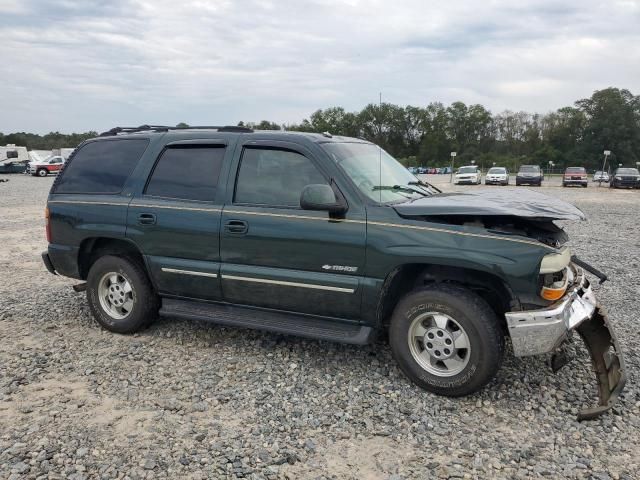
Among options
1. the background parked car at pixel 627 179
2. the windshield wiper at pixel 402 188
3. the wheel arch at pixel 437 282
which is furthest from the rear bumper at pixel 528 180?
the wheel arch at pixel 437 282

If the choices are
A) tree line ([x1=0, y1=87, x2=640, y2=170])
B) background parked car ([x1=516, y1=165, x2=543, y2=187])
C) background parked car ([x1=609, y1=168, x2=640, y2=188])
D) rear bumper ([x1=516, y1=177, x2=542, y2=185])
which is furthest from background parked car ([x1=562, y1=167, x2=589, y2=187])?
tree line ([x1=0, y1=87, x2=640, y2=170])

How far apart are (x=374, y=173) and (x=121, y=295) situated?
269cm

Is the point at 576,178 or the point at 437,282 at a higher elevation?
the point at 437,282

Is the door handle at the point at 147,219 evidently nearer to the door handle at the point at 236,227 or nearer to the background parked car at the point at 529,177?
the door handle at the point at 236,227

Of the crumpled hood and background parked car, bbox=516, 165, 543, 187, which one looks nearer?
the crumpled hood

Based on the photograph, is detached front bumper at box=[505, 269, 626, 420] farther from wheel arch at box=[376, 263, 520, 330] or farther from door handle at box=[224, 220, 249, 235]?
door handle at box=[224, 220, 249, 235]

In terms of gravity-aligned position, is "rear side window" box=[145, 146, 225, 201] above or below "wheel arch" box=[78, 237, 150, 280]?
above

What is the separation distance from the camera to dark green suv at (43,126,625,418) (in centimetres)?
348

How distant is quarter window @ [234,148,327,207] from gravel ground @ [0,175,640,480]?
4.47 ft

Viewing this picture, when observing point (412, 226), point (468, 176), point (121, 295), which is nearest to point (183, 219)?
point (121, 295)

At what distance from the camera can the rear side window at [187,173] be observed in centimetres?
442

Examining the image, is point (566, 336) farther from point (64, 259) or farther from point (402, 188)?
point (64, 259)

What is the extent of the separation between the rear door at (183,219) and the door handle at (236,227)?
103 mm

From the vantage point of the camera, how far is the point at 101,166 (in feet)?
16.4
